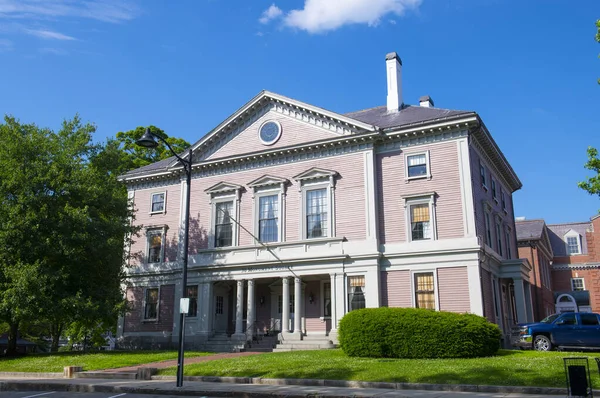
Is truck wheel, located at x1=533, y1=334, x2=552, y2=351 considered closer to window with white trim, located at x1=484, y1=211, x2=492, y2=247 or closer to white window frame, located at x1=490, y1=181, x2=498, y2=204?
window with white trim, located at x1=484, y1=211, x2=492, y2=247

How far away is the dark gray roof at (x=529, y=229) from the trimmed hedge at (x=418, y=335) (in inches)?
972

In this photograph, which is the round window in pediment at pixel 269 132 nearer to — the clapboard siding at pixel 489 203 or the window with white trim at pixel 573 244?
the clapboard siding at pixel 489 203

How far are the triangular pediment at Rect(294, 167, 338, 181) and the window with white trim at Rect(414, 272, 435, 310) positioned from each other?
21.4ft

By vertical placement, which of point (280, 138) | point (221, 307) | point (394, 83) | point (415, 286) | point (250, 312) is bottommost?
point (250, 312)

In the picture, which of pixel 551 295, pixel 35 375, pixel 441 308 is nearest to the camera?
pixel 35 375

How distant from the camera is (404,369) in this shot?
50.1 ft

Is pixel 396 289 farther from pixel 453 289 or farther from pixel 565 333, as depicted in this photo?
pixel 565 333

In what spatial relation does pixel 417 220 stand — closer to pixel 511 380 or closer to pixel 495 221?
pixel 495 221

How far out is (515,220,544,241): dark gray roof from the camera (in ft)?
136

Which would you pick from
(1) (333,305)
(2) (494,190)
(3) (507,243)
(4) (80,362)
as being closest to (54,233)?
(4) (80,362)

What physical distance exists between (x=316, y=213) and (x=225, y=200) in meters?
5.68

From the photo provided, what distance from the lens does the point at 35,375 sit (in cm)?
1964

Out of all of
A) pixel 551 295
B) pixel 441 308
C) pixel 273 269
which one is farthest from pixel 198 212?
pixel 551 295

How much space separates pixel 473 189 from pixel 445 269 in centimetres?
390
